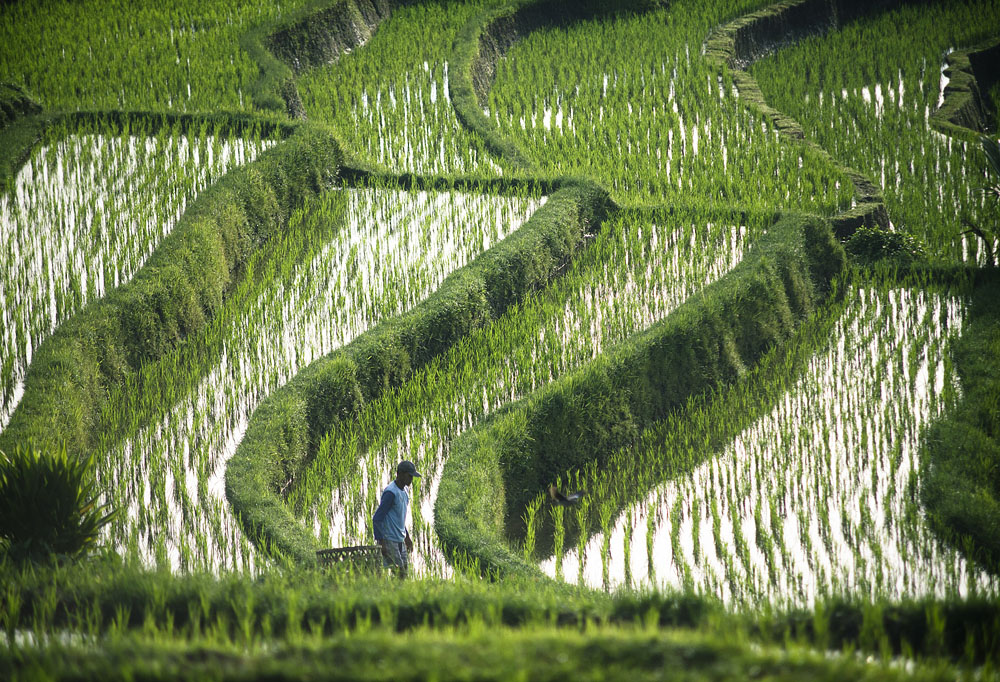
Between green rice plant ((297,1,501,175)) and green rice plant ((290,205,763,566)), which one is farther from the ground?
green rice plant ((297,1,501,175))

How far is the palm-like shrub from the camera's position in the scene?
5.73m

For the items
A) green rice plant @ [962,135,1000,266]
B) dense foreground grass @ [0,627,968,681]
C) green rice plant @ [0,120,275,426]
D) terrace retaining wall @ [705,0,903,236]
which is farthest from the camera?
terrace retaining wall @ [705,0,903,236]

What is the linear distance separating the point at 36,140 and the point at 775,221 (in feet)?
30.6

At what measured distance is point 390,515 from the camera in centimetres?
611

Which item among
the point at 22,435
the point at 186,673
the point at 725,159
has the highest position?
the point at 725,159

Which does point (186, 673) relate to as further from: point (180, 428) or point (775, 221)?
point (775, 221)

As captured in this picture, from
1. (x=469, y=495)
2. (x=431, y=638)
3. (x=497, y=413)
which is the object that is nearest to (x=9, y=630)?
(x=431, y=638)

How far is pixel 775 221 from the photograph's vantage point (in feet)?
37.6

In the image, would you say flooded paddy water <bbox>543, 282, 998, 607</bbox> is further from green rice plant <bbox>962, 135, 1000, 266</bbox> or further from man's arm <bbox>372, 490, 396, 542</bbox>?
green rice plant <bbox>962, 135, 1000, 266</bbox>

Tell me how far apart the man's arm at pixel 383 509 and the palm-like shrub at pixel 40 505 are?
1.68m

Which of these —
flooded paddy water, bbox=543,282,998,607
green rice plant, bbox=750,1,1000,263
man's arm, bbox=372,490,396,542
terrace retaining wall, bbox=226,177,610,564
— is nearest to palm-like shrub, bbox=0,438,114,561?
terrace retaining wall, bbox=226,177,610,564

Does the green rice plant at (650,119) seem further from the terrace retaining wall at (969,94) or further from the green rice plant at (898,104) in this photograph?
the terrace retaining wall at (969,94)

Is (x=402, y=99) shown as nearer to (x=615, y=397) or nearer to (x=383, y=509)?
(x=615, y=397)

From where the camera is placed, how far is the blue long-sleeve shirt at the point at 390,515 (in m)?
6.09
